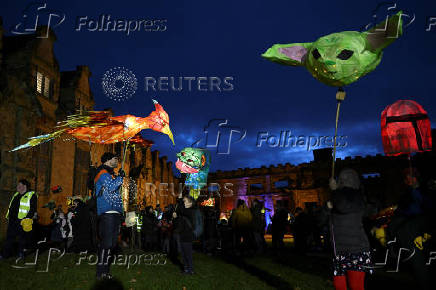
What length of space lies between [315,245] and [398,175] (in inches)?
979

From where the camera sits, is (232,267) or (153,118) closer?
(232,267)

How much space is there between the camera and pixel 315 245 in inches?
563

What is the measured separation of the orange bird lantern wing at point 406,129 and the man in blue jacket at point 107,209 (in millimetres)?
6234

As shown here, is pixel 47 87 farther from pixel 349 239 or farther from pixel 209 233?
pixel 349 239

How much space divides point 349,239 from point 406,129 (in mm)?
4552

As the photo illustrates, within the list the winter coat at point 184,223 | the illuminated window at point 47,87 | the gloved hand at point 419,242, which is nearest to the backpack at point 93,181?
the winter coat at point 184,223

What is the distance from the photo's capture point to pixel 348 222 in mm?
4664

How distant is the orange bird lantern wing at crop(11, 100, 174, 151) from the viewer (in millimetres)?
8820

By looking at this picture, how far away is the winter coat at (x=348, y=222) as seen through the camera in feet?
15.1

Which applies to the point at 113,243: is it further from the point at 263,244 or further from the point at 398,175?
the point at 398,175

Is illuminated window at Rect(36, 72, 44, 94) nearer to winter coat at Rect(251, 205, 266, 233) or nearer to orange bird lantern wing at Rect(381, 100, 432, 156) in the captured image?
winter coat at Rect(251, 205, 266, 233)

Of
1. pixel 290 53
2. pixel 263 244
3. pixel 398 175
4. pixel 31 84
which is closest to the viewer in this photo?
pixel 290 53

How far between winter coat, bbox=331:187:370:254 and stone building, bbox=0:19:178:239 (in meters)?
11.3

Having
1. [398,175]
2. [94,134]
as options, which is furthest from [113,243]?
[398,175]
